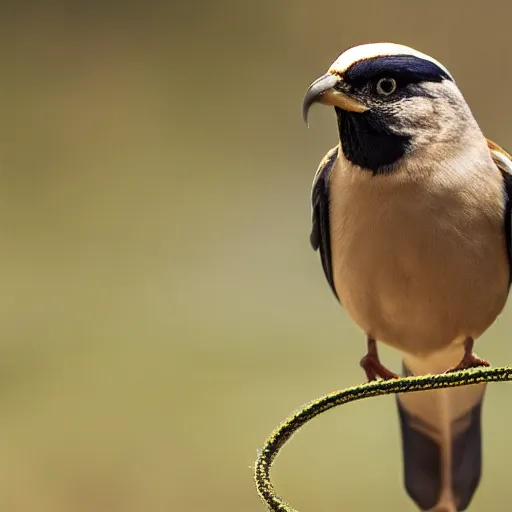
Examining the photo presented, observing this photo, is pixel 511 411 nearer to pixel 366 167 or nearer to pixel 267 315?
pixel 267 315

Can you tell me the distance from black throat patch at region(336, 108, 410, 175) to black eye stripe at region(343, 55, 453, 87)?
4 centimetres

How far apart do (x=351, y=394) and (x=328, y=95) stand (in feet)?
0.77

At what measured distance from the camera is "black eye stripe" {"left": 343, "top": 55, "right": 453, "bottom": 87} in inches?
23.8

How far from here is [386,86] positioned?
2.07 feet

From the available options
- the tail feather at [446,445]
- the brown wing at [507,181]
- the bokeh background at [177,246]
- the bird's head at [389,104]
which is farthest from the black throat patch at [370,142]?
the bokeh background at [177,246]

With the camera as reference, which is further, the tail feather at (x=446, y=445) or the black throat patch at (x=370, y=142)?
the tail feather at (x=446, y=445)

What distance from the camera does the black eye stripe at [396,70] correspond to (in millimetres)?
604

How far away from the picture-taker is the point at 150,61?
1.42 meters

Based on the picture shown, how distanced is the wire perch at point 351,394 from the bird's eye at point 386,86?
236mm

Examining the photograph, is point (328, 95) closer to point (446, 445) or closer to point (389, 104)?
point (389, 104)

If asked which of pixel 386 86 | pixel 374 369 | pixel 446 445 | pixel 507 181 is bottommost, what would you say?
pixel 446 445

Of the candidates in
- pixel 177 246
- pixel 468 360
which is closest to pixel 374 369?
pixel 468 360

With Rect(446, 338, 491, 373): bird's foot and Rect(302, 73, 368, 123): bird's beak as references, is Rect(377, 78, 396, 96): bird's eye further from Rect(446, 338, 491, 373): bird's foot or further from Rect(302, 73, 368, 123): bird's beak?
Rect(446, 338, 491, 373): bird's foot

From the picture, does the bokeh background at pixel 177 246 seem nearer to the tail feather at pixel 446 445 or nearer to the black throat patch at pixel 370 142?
the tail feather at pixel 446 445
